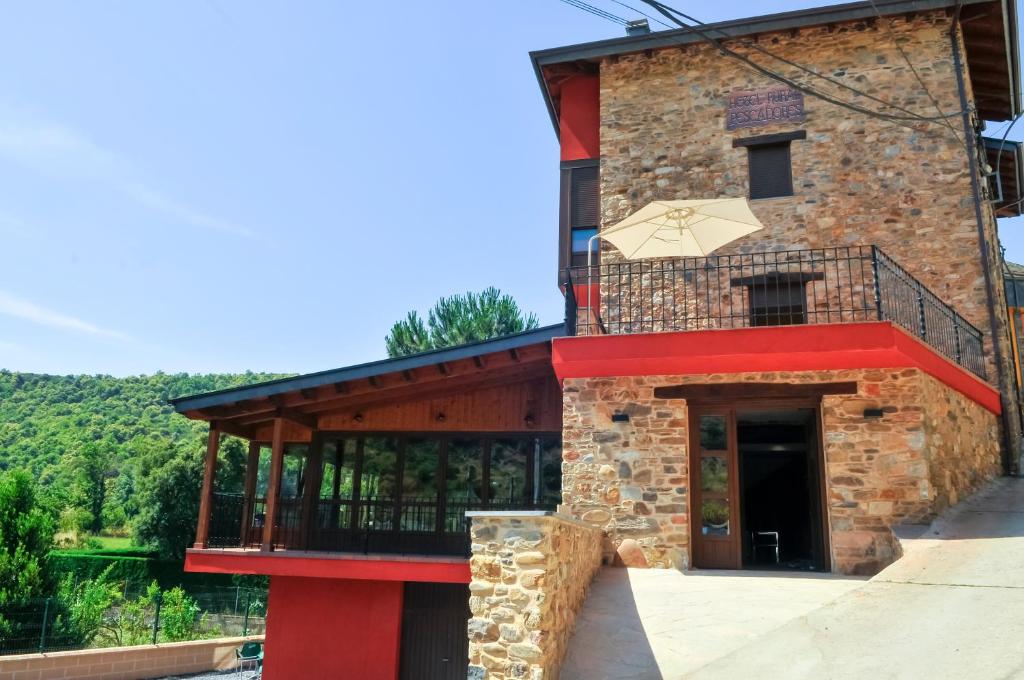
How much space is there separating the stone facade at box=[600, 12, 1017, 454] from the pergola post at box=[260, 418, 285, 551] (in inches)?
205

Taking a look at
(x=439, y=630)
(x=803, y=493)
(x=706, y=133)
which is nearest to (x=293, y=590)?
(x=439, y=630)

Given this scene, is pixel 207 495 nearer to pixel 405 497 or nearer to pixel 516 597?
pixel 405 497

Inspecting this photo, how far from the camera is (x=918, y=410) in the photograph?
7934 mm

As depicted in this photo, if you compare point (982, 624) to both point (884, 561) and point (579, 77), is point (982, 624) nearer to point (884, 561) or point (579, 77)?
point (884, 561)

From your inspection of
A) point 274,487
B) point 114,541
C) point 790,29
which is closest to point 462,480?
point 274,487

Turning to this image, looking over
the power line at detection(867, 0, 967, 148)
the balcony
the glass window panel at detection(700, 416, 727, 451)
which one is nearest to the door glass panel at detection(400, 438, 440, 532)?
the balcony

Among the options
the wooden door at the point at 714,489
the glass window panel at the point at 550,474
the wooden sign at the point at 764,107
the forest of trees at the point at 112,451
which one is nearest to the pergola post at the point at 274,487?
the glass window panel at the point at 550,474

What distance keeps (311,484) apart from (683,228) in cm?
699

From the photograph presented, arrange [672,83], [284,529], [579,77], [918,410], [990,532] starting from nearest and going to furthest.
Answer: [990,532]
[918,410]
[284,529]
[672,83]
[579,77]

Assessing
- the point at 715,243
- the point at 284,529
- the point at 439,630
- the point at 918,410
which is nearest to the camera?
the point at 918,410

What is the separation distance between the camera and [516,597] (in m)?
5.54

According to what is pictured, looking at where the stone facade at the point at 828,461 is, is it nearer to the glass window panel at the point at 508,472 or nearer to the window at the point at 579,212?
the glass window panel at the point at 508,472

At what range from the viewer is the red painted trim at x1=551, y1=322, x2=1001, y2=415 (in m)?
7.98

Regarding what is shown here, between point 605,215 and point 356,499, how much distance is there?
6127 mm
